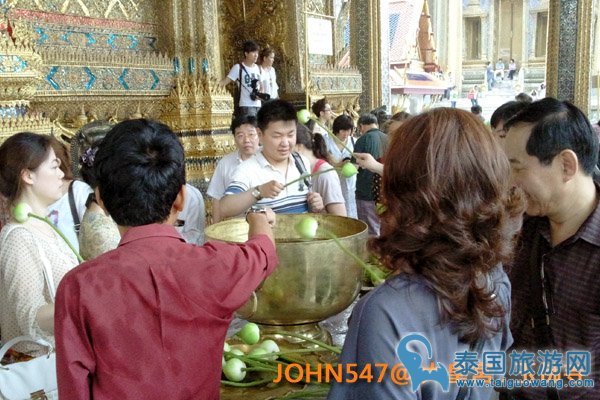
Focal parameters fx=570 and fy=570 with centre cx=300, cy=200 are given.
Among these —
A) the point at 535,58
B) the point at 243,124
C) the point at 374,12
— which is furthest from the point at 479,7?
the point at 243,124

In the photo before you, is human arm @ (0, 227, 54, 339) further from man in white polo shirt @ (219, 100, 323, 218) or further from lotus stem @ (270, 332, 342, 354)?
man in white polo shirt @ (219, 100, 323, 218)

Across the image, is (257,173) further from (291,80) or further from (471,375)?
(291,80)

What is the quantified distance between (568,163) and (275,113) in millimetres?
1419

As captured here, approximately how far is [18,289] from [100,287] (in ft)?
2.25

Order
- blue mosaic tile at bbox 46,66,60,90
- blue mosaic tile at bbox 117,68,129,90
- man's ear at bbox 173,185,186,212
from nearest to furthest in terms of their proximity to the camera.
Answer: man's ear at bbox 173,185,186,212, blue mosaic tile at bbox 46,66,60,90, blue mosaic tile at bbox 117,68,129,90

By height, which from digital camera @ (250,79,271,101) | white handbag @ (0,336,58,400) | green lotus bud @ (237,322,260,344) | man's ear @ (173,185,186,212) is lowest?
white handbag @ (0,336,58,400)

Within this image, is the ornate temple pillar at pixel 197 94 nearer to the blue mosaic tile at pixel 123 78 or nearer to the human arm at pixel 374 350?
the blue mosaic tile at pixel 123 78

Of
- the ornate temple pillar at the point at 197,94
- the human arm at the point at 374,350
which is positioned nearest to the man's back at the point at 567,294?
the human arm at the point at 374,350

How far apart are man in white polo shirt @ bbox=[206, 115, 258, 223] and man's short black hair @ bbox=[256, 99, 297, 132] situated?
2.06ft

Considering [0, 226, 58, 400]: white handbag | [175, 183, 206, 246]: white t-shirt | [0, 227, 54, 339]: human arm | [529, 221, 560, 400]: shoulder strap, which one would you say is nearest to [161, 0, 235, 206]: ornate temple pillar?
[175, 183, 206, 246]: white t-shirt

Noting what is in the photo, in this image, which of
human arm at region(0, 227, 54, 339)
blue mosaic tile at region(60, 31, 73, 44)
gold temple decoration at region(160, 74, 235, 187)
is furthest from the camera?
gold temple decoration at region(160, 74, 235, 187)

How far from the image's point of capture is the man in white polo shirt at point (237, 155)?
10.1 ft

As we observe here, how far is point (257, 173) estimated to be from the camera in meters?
2.52

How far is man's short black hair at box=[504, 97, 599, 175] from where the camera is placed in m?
1.27
